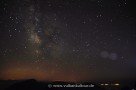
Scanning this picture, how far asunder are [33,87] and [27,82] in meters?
5.50

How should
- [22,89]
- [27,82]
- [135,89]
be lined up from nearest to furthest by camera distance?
[135,89] → [22,89] → [27,82]

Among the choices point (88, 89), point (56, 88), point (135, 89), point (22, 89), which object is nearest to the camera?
point (135, 89)

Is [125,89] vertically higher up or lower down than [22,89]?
higher up

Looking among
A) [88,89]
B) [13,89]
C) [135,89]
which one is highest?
[135,89]

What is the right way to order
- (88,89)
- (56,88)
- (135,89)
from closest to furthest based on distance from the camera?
(135,89), (56,88), (88,89)

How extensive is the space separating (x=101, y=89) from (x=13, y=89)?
2398 cm

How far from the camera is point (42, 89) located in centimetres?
5103

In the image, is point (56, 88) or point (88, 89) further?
point (88, 89)

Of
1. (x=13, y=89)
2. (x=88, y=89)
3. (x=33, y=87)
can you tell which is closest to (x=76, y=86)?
(x=88, y=89)

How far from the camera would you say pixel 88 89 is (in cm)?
4806

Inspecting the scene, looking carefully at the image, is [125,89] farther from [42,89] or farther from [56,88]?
[42,89]

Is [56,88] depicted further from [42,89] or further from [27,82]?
[27,82]

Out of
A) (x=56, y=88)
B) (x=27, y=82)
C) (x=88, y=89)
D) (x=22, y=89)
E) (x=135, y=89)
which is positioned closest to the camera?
(x=135, y=89)

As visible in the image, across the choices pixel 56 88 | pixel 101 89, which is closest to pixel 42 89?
pixel 56 88
